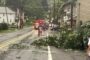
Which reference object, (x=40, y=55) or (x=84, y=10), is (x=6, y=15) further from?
(x=40, y=55)

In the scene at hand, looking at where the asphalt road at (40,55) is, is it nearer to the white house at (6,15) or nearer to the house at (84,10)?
the house at (84,10)

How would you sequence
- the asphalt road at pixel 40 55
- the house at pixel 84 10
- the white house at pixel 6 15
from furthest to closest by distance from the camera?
the white house at pixel 6 15 → the house at pixel 84 10 → the asphalt road at pixel 40 55

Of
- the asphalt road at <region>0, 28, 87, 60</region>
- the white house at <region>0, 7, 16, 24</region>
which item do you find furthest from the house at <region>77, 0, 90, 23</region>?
the white house at <region>0, 7, 16, 24</region>

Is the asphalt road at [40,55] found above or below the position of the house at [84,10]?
below

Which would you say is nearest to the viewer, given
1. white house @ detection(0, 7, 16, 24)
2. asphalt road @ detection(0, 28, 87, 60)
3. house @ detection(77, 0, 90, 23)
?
asphalt road @ detection(0, 28, 87, 60)

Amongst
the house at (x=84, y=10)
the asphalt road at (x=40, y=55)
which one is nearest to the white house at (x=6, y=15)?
the house at (x=84, y=10)

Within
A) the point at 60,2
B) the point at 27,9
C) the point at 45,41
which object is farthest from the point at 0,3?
the point at 45,41

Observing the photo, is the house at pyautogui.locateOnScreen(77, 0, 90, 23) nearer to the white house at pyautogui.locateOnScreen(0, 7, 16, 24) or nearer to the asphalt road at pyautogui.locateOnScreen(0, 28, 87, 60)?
the asphalt road at pyautogui.locateOnScreen(0, 28, 87, 60)

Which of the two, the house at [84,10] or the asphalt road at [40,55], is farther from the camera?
the house at [84,10]

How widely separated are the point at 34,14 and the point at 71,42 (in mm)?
132169

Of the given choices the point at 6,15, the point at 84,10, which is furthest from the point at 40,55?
the point at 6,15

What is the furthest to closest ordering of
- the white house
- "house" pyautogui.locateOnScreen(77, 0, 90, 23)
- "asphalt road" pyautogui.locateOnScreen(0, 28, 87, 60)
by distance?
the white house
"house" pyautogui.locateOnScreen(77, 0, 90, 23)
"asphalt road" pyautogui.locateOnScreen(0, 28, 87, 60)

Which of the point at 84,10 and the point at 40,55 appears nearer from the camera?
the point at 40,55

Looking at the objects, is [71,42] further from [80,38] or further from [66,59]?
[66,59]
